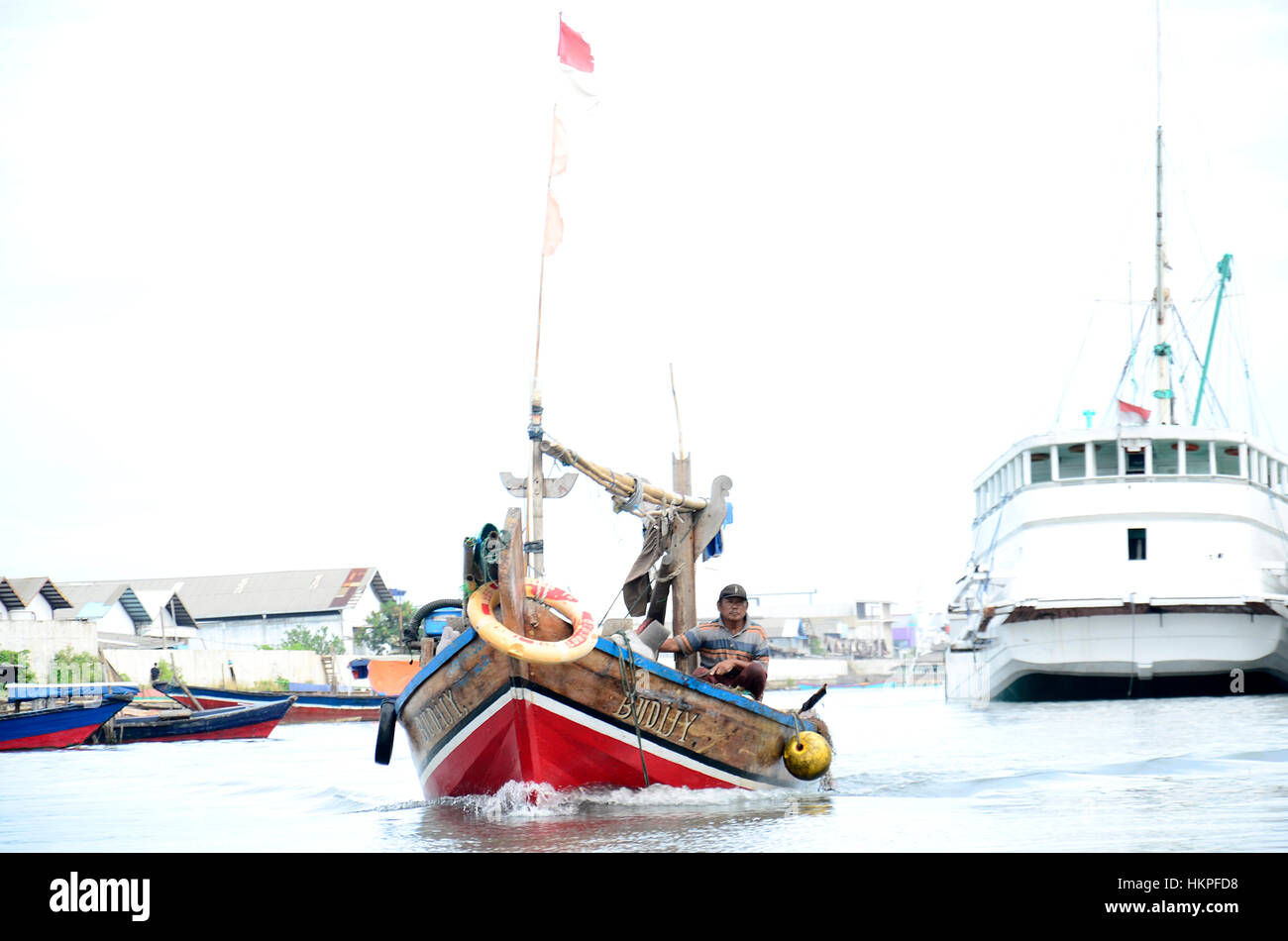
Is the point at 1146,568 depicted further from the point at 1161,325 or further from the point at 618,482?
the point at 618,482

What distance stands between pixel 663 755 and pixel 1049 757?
8.67 m

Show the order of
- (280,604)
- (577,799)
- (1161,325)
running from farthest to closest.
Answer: (280,604), (1161,325), (577,799)

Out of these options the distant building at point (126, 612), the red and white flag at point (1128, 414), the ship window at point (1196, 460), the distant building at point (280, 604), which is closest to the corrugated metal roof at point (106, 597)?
the distant building at point (126, 612)

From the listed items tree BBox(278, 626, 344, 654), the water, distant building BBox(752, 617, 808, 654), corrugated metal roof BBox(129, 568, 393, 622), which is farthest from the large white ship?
distant building BBox(752, 617, 808, 654)

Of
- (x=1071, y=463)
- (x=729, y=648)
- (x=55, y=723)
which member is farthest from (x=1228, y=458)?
(x=55, y=723)

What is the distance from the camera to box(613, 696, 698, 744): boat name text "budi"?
12.8 m

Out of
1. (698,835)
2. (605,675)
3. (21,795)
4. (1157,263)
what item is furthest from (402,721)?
(1157,263)

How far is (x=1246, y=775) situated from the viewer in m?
15.6

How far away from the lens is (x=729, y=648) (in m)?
14.2

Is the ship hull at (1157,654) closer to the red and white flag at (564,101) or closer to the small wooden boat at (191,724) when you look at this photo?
the small wooden boat at (191,724)

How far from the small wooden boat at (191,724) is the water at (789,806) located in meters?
9.55

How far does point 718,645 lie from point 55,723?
22989 millimetres

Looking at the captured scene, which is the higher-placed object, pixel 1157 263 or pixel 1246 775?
pixel 1157 263

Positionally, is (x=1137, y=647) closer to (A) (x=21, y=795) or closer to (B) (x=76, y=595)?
(A) (x=21, y=795)
